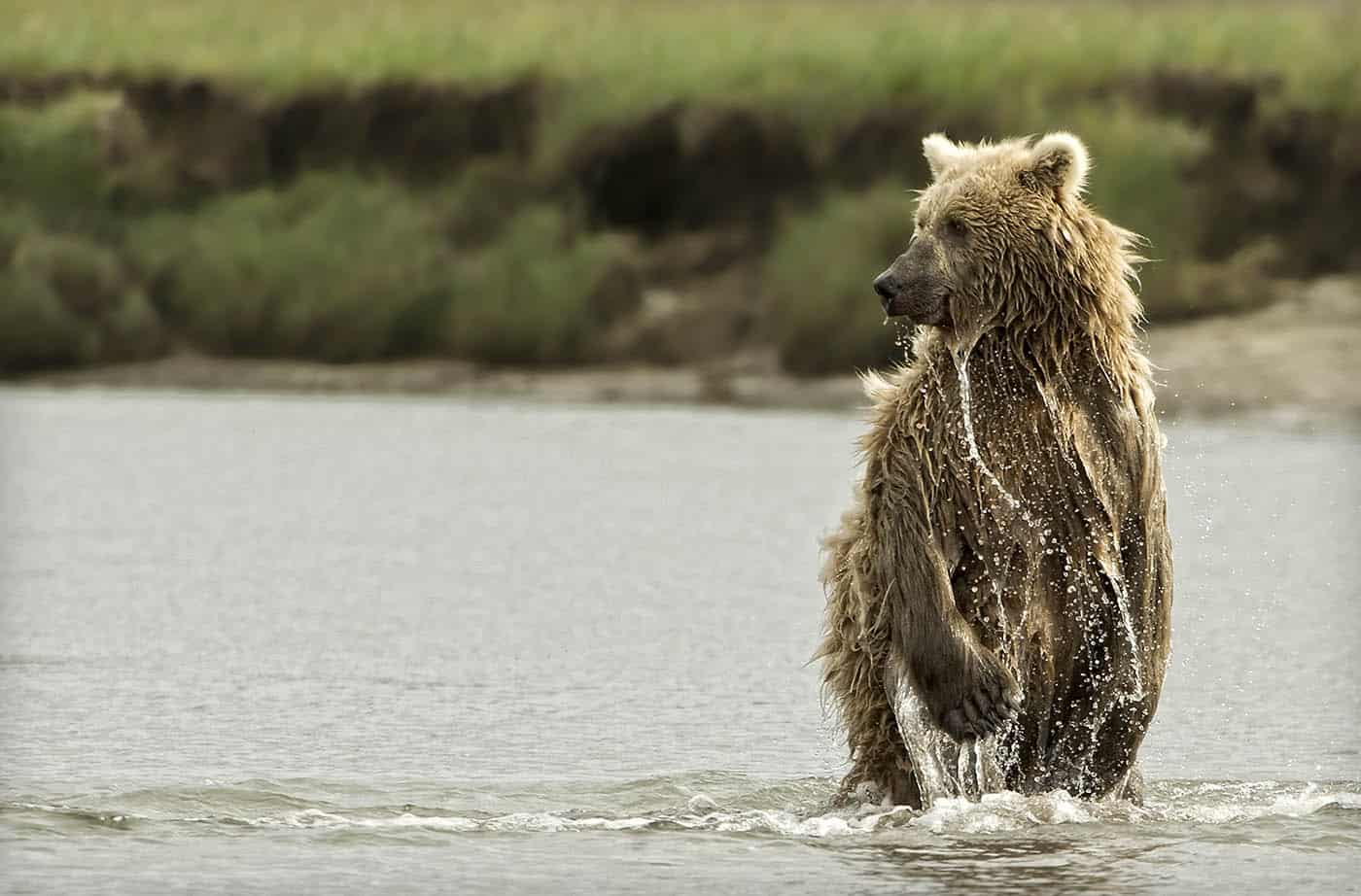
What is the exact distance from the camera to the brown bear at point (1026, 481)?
657 centimetres

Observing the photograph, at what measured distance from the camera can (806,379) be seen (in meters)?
20.7

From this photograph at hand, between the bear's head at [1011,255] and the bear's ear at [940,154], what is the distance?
19cm

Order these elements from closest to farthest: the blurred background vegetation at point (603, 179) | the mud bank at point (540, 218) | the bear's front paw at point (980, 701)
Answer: the bear's front paw at point (980, 701) < the mud bank at point (540, 218) < the blurred background vegetation at point (603, 179)

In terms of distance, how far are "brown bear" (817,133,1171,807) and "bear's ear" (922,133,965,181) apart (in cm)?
20

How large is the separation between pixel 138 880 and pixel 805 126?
1816 cm

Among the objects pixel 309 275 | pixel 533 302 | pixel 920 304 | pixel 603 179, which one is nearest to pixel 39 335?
pixel 309 275

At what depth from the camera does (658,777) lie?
305 inches

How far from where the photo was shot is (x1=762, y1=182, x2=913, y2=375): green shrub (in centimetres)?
2055

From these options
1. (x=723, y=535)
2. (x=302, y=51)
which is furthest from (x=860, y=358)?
(x=302, y=51)

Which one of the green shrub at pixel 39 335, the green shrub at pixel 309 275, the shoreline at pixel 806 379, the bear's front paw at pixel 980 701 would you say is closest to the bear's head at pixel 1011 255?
the bear's front paw at pixel 980 701

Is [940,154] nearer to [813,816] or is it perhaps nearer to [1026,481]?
[1026,481]

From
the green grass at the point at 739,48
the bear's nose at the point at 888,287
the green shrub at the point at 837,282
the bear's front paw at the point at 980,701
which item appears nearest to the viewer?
the bear's front paw at the point at 980,701

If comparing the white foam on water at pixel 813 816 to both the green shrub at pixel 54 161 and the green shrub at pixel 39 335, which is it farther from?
the green shrub at pixel 54 161

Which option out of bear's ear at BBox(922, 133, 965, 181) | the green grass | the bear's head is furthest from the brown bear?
the green grass
